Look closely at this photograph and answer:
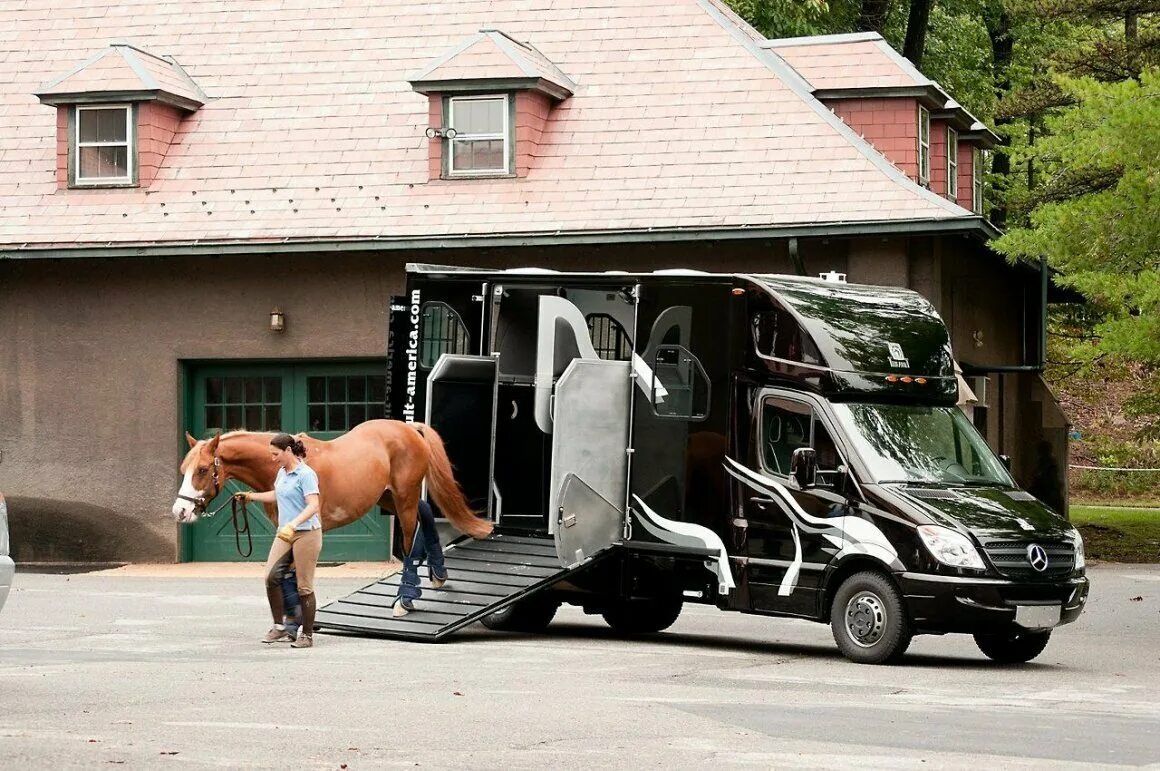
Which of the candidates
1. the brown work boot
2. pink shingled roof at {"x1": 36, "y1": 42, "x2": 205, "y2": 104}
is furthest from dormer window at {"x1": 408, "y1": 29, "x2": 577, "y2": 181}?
the brown work boot

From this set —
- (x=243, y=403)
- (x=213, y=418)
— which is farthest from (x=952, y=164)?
(x=213, y=418)

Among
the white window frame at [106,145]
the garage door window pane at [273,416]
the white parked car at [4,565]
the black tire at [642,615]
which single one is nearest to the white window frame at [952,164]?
the garage door window pane at [273,416]

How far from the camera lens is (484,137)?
81.5 feet

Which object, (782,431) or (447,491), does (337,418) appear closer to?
(447,491)

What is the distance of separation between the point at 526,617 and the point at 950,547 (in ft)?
14.2

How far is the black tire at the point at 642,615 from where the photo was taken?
16688mm

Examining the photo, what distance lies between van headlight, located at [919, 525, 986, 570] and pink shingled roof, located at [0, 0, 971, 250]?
344 inches

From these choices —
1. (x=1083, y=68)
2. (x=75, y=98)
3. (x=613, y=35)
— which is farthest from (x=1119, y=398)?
(x=75, y=98)

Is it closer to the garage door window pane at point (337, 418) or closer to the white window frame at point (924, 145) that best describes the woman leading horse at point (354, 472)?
the garage door window pane at point (337, 418)

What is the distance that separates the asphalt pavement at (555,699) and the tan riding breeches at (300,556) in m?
0.53

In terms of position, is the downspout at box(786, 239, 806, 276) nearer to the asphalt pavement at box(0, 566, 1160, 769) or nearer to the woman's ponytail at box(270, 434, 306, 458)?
the asphalt pavement at box(0, 566, 1160, 769)

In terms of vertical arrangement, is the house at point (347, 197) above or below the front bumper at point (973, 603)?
above

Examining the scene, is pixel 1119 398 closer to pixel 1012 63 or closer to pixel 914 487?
pixel 1012 63

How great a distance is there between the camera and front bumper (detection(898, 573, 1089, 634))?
1387cm
